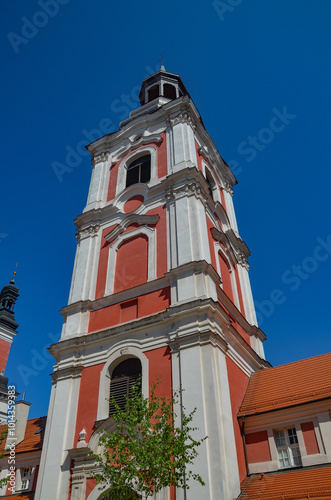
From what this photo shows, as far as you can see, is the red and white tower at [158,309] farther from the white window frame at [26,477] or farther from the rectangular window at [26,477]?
the rectangular window at [26,477]

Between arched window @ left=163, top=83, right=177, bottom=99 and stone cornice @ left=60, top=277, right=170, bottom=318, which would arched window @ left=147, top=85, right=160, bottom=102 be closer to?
arched window @ left=163, top=83, right=177, bottom=99

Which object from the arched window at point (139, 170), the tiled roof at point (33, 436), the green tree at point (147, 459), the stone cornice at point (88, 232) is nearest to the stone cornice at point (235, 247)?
the arched window at point (139, 170)

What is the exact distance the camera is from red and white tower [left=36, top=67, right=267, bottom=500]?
12.8 metres

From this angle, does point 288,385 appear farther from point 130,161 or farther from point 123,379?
point 130,161

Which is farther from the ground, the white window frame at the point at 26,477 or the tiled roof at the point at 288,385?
the tiled roof at the point at 288,385

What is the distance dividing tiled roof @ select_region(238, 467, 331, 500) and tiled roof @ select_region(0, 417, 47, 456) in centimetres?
866

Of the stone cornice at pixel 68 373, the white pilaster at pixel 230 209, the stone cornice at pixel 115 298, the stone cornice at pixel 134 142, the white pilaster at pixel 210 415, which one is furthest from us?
the white pilaster at pixel 230 209

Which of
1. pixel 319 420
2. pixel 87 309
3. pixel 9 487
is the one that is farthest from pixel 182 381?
pixel 9 487


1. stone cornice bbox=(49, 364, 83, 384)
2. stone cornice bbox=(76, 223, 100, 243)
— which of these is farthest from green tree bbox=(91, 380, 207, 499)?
stone cornice bbox=(76, 223, 100, 243)

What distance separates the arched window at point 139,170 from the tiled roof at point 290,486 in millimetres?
14534

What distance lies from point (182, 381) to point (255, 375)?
5060 millimetres

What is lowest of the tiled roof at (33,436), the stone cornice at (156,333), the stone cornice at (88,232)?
the tiled roof at (33,436)

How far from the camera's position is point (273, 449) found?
42.3 ft

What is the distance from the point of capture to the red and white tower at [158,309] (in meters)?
12.8
